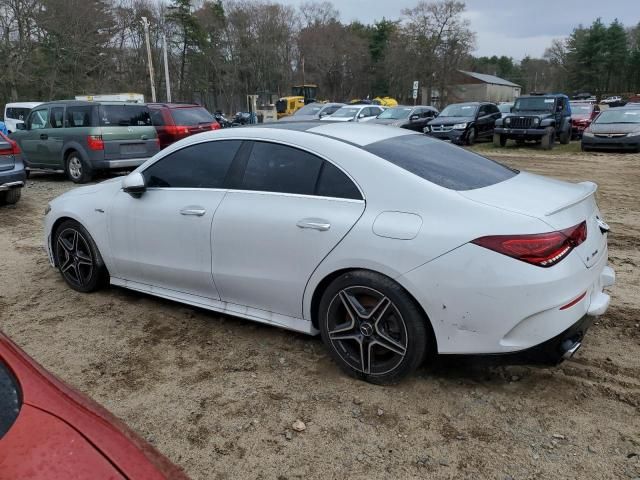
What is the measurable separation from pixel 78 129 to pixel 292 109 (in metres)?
27.4

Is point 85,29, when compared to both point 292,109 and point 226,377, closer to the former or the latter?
point 292,109

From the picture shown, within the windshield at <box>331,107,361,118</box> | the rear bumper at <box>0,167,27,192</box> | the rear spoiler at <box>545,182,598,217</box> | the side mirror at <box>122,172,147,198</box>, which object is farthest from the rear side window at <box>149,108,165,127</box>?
the rear spoiler at <box>545,182,598,217</box>

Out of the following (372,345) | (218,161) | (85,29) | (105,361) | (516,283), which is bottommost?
(105,361)

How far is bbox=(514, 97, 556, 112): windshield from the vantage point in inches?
731

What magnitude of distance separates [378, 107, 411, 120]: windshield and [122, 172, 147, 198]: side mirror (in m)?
17.8

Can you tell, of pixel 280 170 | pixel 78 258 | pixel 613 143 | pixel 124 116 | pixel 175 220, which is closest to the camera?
pixel 280 170

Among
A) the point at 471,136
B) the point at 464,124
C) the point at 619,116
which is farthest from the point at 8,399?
the point at 471,136

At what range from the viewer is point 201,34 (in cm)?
5812

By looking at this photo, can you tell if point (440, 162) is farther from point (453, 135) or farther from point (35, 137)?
point (453, 135)

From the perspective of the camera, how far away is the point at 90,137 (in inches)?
419

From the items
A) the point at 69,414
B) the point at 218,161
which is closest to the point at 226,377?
the point at 218,161

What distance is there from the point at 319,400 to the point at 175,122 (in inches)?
424

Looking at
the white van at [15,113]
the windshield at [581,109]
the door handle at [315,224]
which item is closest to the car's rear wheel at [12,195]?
the door handle at [315,224]

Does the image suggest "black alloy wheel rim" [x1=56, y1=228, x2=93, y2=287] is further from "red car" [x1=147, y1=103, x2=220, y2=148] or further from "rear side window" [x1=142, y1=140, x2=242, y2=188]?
"red car" [x1=147, y1=103, x2=220, y2=148]
